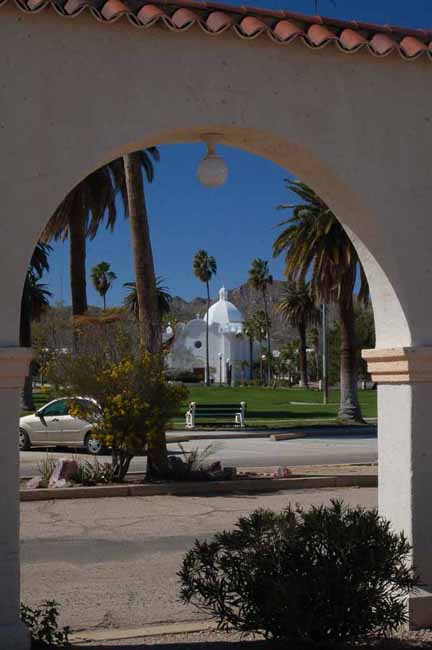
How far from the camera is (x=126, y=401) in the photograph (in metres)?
14.6

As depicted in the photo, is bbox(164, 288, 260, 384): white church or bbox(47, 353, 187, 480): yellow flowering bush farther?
bbox(164, 288, 260, 384): white church

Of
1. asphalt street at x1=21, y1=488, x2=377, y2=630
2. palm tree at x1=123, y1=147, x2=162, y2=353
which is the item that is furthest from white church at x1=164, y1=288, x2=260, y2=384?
asphalt street at x1=21, y1=488, x2=377, y2=630

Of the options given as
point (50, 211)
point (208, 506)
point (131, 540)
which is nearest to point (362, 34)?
point (50, 211)

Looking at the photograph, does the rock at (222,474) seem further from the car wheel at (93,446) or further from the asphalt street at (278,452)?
the car wheel at (93,446)

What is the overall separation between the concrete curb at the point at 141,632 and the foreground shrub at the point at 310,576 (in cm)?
94

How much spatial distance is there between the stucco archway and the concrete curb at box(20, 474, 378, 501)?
7.88 m

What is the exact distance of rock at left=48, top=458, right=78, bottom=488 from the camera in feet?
46.3

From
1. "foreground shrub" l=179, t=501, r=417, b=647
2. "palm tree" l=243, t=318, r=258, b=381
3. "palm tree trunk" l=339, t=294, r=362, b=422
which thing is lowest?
"foreground shrub" l=179, t=501, r=417, b=647

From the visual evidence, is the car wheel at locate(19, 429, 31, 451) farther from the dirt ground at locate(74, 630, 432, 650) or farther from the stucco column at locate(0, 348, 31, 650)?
the stucco column at locate(0, 348, 31, 650)

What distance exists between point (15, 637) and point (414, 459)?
2.93m

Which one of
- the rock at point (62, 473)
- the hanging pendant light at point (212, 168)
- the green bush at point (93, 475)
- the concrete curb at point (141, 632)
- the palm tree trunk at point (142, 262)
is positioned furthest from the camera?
the palm tree trunk at point (142, 262)

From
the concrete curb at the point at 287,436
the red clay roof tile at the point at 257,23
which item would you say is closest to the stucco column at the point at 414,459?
the red clay roof tile at the point at 257,23

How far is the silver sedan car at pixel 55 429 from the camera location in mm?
21328

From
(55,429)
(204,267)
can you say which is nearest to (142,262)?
(55,429)
